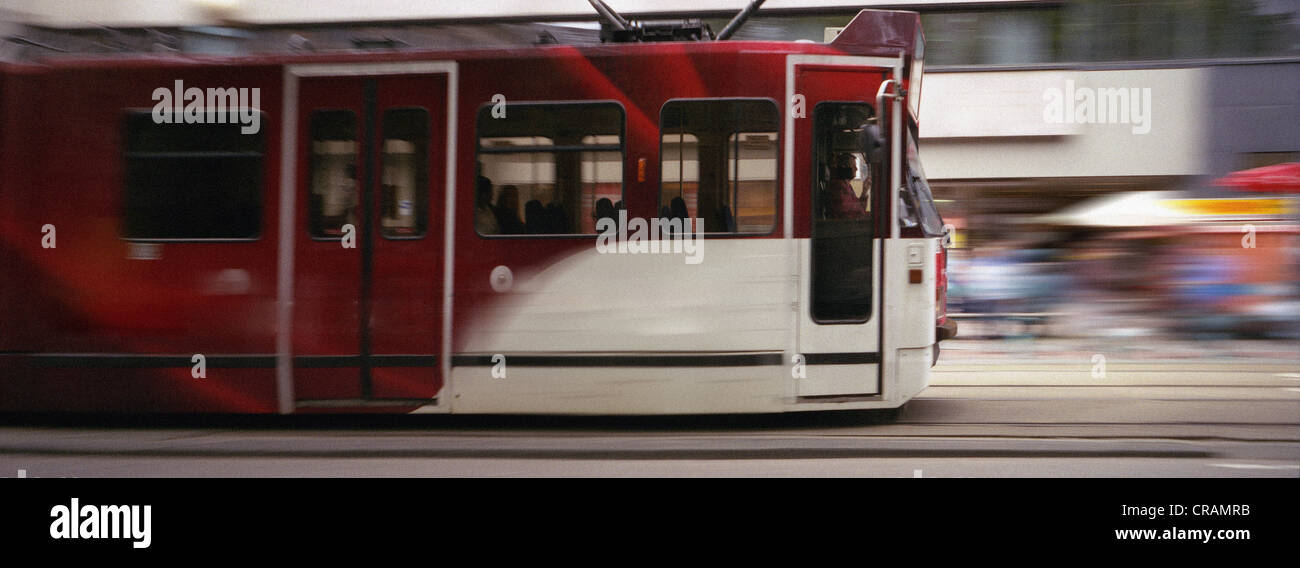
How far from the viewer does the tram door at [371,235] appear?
247 inches

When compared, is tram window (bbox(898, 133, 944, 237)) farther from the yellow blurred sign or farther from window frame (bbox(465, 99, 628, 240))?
the yellow blurred sign

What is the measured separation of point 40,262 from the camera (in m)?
6.56

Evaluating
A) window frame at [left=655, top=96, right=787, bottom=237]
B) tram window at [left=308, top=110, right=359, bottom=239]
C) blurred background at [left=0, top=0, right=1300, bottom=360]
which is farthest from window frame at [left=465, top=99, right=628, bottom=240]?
blurred background at [left=0, top=0, right=1300, bottom=360]

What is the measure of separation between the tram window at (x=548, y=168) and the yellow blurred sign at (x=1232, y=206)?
10.4 meters

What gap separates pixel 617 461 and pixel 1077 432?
3.06m

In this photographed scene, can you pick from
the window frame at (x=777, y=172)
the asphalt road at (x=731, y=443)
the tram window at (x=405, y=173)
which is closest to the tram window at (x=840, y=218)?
the window frame at (x=777, y=172)

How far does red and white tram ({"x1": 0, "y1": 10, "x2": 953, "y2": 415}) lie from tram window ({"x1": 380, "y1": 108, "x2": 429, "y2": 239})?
0.6 inches

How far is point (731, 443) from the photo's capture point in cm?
588

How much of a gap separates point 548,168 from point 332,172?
4.73 feet

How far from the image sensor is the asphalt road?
208 inches

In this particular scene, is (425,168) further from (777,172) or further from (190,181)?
(777,172)

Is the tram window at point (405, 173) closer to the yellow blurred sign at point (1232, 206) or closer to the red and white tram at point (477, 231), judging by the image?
the red and white tram at point (477, 231)
